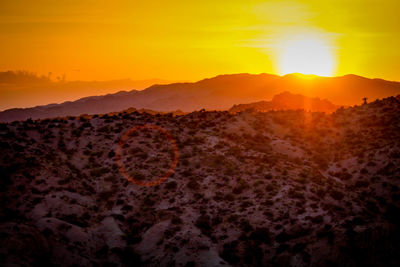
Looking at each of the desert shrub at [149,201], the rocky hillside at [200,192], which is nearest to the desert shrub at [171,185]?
the rocky hillside at [200,192]

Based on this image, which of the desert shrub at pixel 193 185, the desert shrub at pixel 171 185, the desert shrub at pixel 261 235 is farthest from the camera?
the desert shrub at pixel 171 185

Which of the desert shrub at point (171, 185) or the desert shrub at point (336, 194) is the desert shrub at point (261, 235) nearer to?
the desert shrub at point (336, 194)

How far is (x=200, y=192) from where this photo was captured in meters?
→ 39.1

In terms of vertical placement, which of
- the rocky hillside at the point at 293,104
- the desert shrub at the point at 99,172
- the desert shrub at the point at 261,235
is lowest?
the desert shrub at the point at 261,235

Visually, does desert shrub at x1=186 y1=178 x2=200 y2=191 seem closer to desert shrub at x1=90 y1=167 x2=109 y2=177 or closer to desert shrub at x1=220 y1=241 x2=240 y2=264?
desert shrub at x1=220 y1=241 x2=240 y2=264

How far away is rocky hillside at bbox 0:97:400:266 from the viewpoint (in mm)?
30094

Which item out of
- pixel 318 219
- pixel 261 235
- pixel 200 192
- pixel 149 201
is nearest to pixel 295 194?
pixel 318 219

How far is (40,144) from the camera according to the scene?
43.7 m

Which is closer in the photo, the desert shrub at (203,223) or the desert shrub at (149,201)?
the desert shrub at (203,223)

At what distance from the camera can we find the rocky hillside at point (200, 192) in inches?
1185

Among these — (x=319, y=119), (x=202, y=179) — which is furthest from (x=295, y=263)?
(x=319, y=119)

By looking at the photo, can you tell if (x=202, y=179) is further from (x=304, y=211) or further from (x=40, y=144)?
(x=40, y=144)

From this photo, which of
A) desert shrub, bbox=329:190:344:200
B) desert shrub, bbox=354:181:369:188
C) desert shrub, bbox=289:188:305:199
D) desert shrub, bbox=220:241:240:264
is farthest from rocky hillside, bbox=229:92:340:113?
desert shrub, bbox=220:241:240:264

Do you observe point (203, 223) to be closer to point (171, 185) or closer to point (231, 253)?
point (231, 253)
